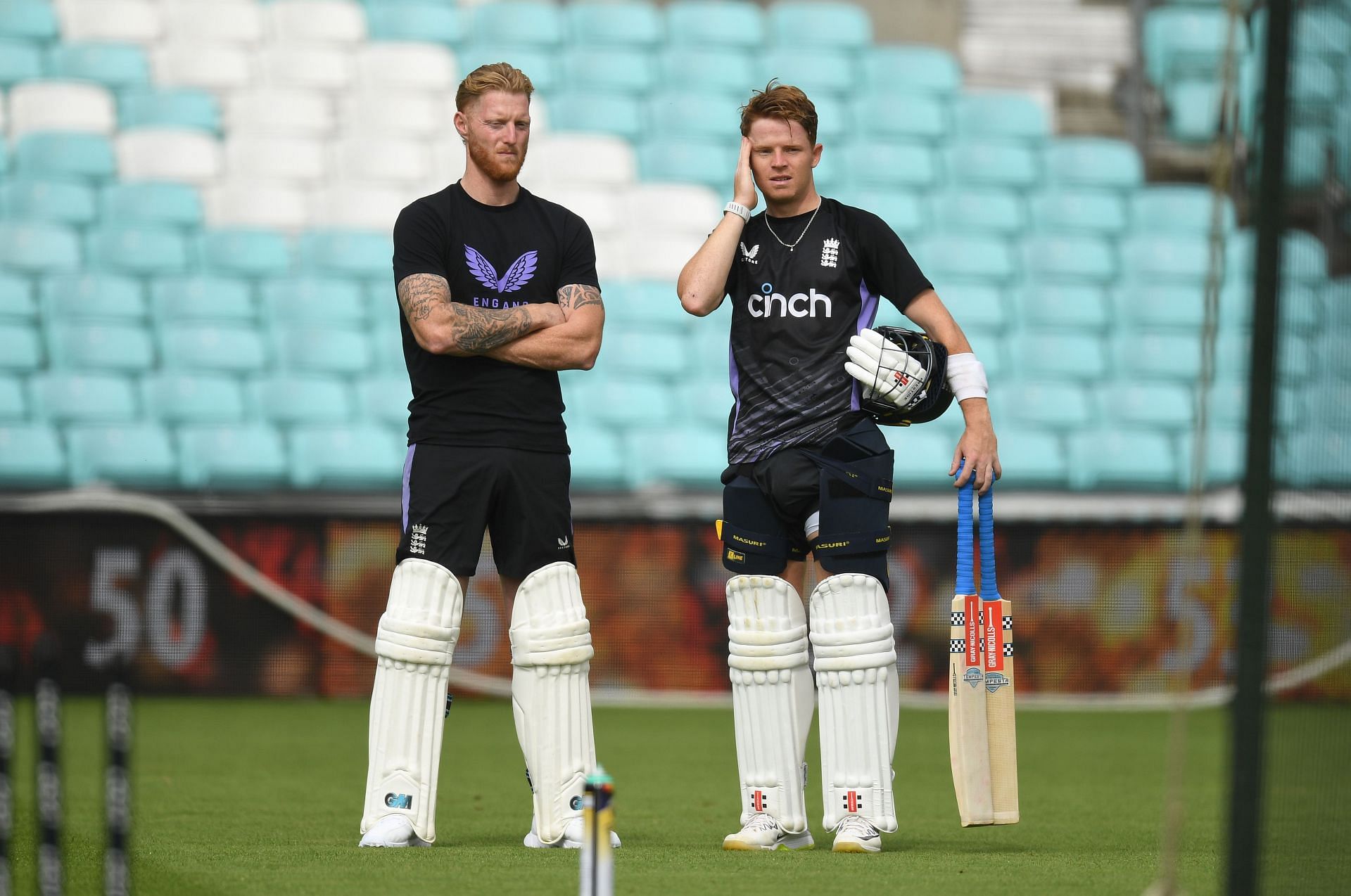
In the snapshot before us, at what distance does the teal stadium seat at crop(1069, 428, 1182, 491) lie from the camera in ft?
34.7

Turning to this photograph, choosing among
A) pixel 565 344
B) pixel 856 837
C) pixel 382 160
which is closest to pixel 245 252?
pixel 382 160

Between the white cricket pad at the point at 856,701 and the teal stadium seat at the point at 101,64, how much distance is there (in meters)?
9.19

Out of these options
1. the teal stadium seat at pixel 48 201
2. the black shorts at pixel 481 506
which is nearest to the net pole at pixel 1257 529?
the black shorts at pixel 481 506

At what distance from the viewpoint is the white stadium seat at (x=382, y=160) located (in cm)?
1193

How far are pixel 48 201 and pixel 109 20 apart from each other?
5.54 ft

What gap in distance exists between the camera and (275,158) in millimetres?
11930

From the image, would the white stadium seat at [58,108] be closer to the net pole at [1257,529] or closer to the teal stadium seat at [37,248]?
the teal stadium seat at [37,248]

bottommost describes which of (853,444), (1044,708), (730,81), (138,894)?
(1044,708)

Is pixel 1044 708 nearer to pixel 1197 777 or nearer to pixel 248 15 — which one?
pixel 1197 777

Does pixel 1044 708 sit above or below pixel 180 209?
below

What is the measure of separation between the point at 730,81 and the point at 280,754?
7.01 m

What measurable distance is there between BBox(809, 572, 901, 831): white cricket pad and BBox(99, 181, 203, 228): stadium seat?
820 centimetres

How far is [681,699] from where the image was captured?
30.6 feet

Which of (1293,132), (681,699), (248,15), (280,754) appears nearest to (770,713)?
(1293,132)
